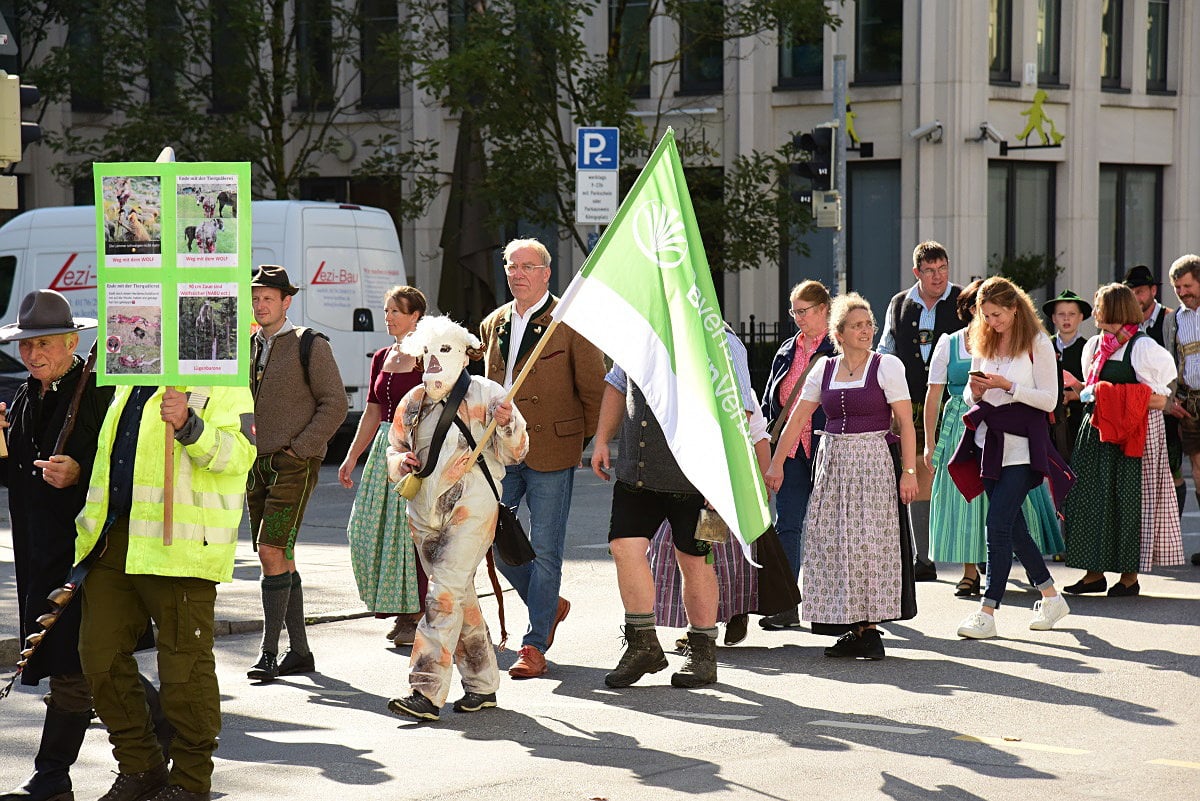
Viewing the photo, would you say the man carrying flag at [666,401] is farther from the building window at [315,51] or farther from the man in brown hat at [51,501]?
the building window at [315,51]

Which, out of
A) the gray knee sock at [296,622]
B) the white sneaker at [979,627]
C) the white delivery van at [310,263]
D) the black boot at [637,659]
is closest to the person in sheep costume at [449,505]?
the black boot at [637,659]

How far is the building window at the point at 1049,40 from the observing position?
27594 millimetres

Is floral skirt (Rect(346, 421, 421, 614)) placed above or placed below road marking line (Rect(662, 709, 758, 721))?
above

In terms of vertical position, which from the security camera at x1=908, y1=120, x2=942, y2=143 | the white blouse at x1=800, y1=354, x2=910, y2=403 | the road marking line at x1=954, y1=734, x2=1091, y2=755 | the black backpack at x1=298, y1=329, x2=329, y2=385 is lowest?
the road marking line at x1=954, y1=734, x2=1091, y2=755

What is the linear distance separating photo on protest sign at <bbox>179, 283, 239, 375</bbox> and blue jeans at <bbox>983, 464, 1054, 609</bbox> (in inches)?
186

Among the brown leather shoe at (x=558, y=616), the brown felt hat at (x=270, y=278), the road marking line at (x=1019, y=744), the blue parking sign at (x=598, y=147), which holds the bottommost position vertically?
the road marking line at (x=1019, y=744)

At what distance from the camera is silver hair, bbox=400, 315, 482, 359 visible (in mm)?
7207

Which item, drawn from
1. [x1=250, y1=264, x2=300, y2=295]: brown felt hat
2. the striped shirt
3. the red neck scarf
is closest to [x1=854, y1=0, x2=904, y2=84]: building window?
the striped shirt

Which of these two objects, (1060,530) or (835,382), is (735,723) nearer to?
(835,382)

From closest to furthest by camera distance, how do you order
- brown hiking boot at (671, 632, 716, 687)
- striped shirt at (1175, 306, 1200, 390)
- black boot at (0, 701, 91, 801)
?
black boot at (0, 701, 91, 801) → brown hiking boot at (671, 632, 716, 687) → striped shirt at (1175, 306, 1200, 390)

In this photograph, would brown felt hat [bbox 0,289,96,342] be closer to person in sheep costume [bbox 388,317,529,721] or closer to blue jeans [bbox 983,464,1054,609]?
person in sheep costume [bbox 388,317,529,721]

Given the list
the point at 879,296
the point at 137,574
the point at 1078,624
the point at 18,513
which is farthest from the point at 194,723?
the point at 879,296

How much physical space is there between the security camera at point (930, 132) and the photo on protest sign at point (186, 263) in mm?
21369

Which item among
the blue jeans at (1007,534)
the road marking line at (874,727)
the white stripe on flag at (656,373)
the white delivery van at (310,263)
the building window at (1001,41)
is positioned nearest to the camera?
the white stripe on flag at (656,373)
